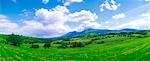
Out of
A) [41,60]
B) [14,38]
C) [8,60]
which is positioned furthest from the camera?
[14,38]

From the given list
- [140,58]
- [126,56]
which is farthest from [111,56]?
[140,58]

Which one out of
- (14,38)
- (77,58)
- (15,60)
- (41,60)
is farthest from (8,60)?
(14,38)

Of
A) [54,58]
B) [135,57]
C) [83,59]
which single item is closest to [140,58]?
[135,57]

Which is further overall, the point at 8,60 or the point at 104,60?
the point at 104,60

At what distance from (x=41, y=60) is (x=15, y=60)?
7808 millimetres

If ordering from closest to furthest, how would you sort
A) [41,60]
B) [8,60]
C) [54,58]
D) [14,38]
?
[8,60] → [41,60] → [54,58] → [14,38]

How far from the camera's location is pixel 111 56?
86.6 metres

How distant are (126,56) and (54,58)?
21233 millimetres

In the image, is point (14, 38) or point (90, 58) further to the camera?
point (14, 38)

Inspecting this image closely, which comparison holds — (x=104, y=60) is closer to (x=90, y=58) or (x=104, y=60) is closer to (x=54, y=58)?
(x=90, y=58)

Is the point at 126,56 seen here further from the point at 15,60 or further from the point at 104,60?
the point at 15,60

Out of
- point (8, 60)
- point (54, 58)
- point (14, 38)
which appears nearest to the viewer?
point (8, 60)

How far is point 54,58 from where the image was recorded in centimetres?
8394

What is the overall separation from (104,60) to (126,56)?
28.2 feet
